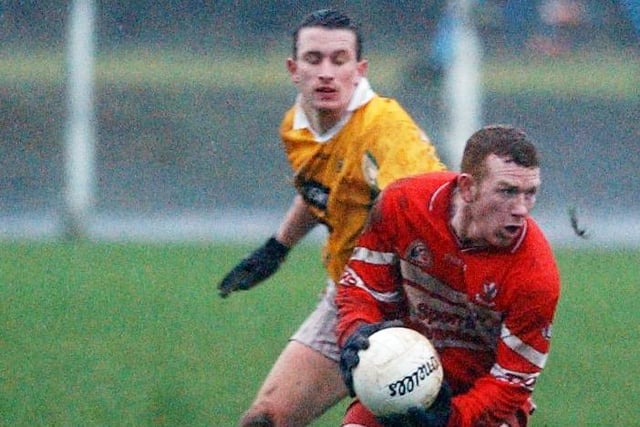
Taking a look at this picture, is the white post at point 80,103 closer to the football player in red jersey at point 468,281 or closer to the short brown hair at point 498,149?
the football player in red jersey at point 468,281

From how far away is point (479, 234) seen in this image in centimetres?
458

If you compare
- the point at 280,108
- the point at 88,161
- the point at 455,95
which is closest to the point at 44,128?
the point at 88,161

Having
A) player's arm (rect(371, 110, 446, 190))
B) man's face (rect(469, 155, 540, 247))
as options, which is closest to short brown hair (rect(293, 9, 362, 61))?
player's arm (rect(371, 110, 446, 190))

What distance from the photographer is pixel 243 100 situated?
17.4 m

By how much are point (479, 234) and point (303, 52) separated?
4.05ft

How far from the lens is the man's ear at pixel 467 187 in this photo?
455 centimetres

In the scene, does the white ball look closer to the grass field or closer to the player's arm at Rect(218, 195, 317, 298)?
the player's arm at Rect(218, 195, 317, 298)

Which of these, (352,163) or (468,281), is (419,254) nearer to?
(468,281)

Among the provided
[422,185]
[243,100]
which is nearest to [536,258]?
[422,185]

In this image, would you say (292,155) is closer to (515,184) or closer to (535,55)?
(515,184)

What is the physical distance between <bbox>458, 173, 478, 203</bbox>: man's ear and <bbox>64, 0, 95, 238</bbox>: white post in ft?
38.5

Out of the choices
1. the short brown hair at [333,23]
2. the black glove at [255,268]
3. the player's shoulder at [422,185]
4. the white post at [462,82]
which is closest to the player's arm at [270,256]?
the black glove at [255,268]

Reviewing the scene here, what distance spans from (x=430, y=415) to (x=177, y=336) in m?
4.86

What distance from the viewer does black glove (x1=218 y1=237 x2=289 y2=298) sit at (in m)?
5.99
